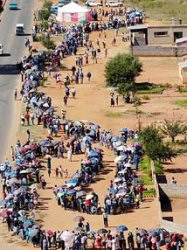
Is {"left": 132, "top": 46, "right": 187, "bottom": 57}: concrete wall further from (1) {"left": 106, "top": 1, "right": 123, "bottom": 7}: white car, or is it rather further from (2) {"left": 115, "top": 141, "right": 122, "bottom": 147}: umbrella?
(2) {"left": 115, "top": 141, "right": 122, "bottom": 147}: umbrella

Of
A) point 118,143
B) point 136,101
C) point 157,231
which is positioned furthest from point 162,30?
point 157,231

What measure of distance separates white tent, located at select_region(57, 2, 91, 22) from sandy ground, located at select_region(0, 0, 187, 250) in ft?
17.9

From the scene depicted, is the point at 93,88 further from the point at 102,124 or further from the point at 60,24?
the point at 60,24

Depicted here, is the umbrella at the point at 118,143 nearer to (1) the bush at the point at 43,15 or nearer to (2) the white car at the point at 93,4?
(1) the bush at the point at 43,15

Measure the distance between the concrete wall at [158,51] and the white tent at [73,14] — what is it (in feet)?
51.2

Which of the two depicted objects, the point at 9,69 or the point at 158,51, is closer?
the point at 9,69

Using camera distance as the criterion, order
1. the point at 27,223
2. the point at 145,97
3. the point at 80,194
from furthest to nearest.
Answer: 1. the point at 145,97
2. the point at 80,194
3. the point at 27,223

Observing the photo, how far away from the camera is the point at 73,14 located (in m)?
94.1

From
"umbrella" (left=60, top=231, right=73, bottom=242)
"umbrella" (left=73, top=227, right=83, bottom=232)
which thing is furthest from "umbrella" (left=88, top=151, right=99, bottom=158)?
"umbrella" (left=60, top=231, right=73, bottom=242)

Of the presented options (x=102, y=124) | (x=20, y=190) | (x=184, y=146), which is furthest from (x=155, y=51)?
(x=20, y=190)

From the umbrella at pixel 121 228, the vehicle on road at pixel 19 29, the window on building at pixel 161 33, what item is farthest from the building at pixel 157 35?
the umbrella at pixel 121 228

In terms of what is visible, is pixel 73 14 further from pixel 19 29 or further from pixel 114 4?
pixel 114 4

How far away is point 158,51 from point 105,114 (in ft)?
62.6

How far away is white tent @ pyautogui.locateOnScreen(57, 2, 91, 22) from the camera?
9438 centimetres
